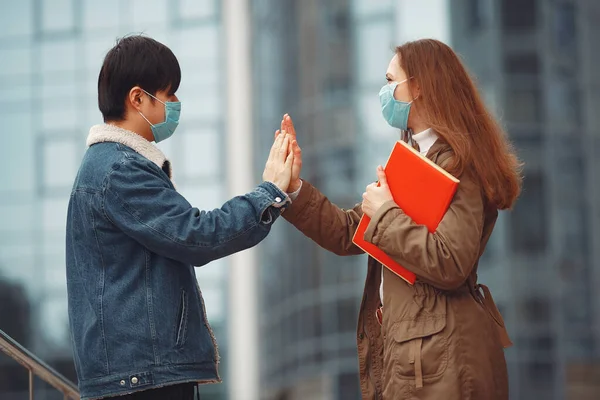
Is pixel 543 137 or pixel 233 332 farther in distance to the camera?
pixel 233 332

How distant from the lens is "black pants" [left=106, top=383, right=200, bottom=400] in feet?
10.2

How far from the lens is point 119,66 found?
3.31 m

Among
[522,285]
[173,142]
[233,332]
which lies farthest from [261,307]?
[522,285]

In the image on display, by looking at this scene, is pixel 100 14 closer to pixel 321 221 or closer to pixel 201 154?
pixel 201 154

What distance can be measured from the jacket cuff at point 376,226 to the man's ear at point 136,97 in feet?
2.92

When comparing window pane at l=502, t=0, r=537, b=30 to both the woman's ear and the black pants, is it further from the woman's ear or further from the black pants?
the black pants

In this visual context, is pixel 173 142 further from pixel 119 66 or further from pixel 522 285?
pixel 119 66

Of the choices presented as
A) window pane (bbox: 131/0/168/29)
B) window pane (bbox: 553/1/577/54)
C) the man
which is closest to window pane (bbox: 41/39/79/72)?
window pane (bbox: 131/0/168/29)

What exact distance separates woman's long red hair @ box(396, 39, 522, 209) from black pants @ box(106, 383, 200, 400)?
1.19m

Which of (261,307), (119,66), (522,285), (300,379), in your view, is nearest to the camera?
(119,66)

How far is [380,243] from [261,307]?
16.5 metres

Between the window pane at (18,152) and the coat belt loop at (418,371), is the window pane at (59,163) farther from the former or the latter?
the coat belt loop at (418,371)

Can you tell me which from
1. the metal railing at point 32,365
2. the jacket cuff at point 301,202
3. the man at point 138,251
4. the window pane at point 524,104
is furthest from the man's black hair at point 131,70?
→ the window pane at point 524,104

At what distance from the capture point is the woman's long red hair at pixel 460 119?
3529 mm
